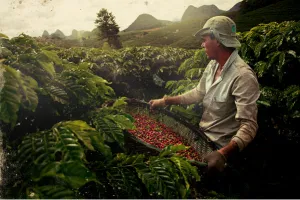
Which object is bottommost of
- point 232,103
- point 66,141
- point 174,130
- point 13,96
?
point 174,130

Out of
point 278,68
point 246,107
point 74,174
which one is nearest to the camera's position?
point 74,174

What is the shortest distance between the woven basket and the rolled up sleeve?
26 centimetres

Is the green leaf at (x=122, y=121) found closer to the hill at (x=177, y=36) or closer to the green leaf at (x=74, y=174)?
the green leaf at (x=74, y=174)

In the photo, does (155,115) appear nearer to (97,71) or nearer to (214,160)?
(214,160)

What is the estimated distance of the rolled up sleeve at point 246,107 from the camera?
175 cm

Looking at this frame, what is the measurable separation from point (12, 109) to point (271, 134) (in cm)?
233

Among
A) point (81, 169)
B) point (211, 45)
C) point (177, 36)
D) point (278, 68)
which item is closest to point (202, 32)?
point (211, 45)

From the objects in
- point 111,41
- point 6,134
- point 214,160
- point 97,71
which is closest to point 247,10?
point 97,71

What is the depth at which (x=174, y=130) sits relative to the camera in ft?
7.60

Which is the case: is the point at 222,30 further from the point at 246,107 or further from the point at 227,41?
the point at 246,107

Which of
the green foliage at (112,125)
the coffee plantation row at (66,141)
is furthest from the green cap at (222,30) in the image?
the green foliage at (112,125)

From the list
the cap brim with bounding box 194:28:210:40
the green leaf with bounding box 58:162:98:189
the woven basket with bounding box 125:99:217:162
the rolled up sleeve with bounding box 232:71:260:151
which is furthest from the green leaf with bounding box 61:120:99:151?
the cap brim with bounding box 194:28:210:40

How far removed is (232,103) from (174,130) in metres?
0.54

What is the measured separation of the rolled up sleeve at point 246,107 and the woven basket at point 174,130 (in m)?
0.26
